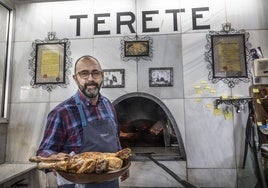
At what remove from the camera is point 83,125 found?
4.37 ft

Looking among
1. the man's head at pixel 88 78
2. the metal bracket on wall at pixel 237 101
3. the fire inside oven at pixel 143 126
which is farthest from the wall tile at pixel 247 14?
A: the man's head at pixel 88 78

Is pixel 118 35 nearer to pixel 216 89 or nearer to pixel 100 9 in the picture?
pixel 100 9

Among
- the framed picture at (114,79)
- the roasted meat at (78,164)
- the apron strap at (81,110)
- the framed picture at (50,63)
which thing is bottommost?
the roasted meat at (78,164)

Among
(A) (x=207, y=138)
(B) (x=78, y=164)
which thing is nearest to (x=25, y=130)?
(B) (x=78, y=164)

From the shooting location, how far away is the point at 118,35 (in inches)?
86.2

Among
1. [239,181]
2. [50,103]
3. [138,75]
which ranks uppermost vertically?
[138,75]

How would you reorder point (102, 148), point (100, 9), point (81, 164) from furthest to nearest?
point (100, 9), point (102, 148), point (81, 164)

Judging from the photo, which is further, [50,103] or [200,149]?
[50,103]

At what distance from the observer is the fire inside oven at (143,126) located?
219 centimetres

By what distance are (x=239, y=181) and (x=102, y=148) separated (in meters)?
1.33

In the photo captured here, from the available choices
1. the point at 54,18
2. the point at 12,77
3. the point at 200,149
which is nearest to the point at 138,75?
the point at 200,149

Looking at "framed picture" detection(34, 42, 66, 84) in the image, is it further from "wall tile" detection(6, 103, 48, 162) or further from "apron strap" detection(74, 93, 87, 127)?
"apron strap" detection(74, 93, 87, 127)

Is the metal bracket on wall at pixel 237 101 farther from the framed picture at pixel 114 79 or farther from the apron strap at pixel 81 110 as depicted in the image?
the apron strap at pixel 81 110

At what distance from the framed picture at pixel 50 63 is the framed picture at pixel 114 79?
39 centimetres
